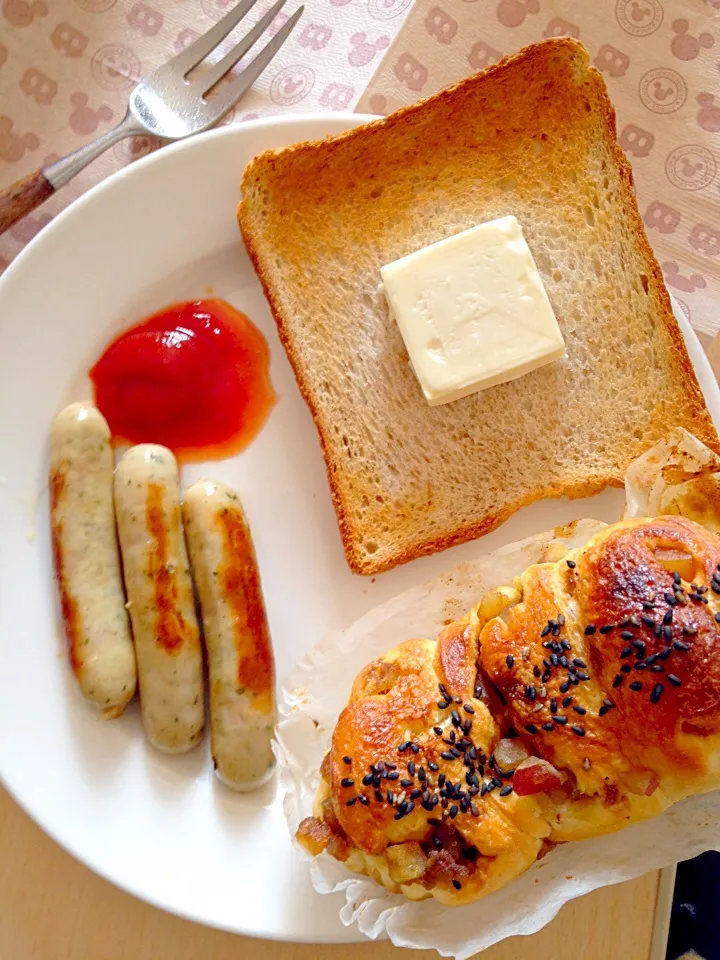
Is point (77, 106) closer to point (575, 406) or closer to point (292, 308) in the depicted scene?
point (292, 308)

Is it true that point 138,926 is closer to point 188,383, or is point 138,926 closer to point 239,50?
point 188,383

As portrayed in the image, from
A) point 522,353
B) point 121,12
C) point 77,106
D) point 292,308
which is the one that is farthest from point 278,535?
point 121,12

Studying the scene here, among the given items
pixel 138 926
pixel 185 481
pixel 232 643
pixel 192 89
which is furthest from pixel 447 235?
pixel 138 926

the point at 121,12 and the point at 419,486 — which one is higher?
the point at 121,12

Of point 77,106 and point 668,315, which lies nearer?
point 668,315

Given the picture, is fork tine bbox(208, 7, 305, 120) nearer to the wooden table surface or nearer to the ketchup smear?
the ketchup smear

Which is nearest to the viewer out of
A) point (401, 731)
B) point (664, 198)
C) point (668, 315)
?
point (401, 731)


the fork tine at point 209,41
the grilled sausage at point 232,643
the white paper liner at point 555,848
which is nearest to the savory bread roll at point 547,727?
the white paper liner at point 555,848
